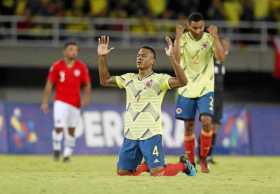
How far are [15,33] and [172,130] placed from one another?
7.04 m

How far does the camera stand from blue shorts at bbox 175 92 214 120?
54.3 ft

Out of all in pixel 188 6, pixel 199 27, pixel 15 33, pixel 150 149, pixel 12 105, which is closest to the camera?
pixel 150 149

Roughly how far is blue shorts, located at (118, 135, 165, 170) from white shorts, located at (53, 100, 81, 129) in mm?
6795

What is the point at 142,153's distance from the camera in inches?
555

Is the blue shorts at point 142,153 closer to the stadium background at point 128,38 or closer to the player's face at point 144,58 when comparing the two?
the player's face at point 144,58

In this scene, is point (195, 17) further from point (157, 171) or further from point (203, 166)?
point (157, 171)

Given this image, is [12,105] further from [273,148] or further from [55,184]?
[55,184]

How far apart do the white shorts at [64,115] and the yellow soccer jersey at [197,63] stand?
15.7 feet

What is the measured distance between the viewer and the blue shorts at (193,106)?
16.6 metres

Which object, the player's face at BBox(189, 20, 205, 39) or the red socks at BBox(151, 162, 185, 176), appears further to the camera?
the player's face at BBox(189, 20, 205, 39)

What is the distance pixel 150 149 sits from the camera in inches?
552

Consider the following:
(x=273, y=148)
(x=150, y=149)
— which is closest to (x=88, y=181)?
(x=150, y=149)

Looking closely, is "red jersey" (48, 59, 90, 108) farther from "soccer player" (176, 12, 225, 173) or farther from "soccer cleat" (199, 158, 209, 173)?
"soccer cleat" (199, 158, 209, 173)

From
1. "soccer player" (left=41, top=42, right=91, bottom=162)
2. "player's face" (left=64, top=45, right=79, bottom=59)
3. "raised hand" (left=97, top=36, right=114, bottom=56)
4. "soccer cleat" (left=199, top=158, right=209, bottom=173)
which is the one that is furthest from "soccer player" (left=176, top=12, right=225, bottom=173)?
"soccer player" (left=41, top=42, right=91, bottom=162)
